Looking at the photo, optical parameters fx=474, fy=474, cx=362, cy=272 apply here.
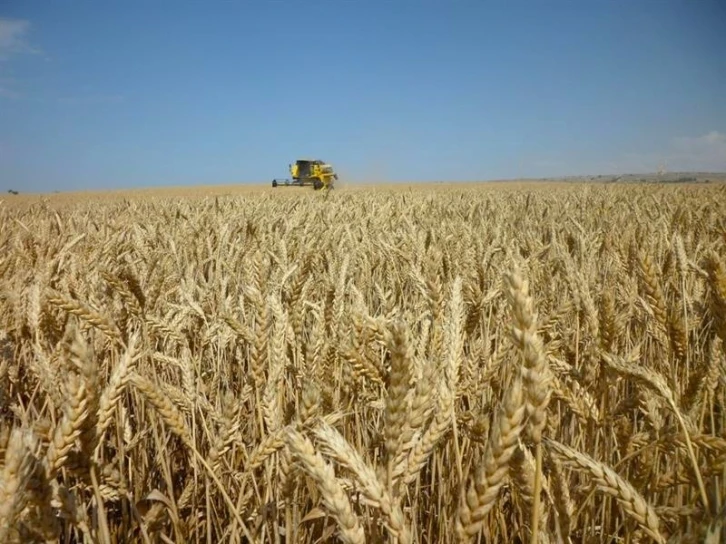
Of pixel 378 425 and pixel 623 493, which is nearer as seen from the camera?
pixel 623 493

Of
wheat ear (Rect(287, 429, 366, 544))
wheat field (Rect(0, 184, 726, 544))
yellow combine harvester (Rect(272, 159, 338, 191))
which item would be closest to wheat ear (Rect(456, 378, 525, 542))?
wheat field (Rect(0, 184, 726, 544))

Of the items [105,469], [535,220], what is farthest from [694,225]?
[105,469]

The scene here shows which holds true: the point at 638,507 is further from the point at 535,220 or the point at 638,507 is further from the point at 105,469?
the point at 535,220

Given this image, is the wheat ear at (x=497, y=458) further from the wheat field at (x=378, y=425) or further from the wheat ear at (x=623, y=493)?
the wheat ear at (x=623, y=493)

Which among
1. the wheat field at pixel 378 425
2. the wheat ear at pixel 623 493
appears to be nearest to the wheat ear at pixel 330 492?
the wheat field at pixel 378 425

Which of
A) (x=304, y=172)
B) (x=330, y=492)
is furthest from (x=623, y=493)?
(x=304, y=172)

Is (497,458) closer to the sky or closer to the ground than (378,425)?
closer to the sky

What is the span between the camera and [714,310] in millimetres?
1050

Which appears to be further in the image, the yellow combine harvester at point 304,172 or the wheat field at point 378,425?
the yellow combine harvester at point 304,172

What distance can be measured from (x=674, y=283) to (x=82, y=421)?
2779 millimetres

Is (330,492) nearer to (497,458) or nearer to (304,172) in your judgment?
(497,458)

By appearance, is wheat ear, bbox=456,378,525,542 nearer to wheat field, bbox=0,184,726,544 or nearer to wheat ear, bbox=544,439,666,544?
wheat field, bbox=0,184,726,544

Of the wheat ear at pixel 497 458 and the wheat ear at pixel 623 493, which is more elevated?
the wheat ear at pixel 497 458

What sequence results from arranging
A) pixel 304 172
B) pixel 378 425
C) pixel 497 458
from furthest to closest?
pixel 304 172 < pixel 378 425 < pixel 497 458
